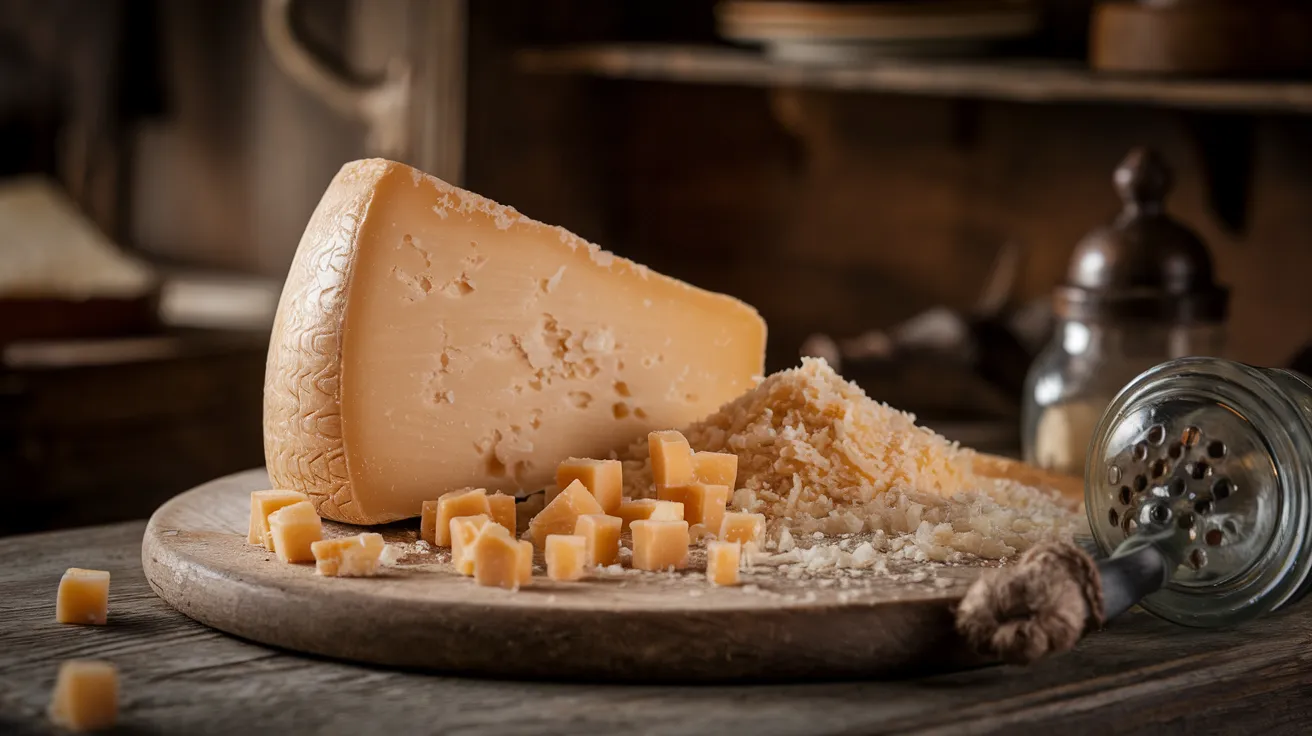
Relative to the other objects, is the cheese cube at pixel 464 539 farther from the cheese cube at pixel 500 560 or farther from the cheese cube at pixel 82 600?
the cheese cube at pixel 82 600

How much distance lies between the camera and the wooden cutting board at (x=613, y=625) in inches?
35.5

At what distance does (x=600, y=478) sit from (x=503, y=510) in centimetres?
8

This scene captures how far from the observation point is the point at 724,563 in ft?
3.19

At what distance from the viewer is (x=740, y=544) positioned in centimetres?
105

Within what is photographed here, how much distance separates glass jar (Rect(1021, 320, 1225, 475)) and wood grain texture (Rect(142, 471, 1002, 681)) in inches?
22.1

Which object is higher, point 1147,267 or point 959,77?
point 959,77

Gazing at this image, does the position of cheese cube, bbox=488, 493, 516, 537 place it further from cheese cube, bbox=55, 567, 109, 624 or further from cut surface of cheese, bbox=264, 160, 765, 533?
cheese cube, bbox=55, 567, 109, 624

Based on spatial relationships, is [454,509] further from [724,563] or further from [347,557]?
[724,563]

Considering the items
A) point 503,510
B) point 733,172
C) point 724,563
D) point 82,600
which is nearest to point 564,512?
point 503,510

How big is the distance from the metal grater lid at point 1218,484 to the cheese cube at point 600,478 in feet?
1.16

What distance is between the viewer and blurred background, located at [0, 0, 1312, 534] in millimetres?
1754

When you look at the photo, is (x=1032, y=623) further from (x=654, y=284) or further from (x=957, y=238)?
(x=957, y=238)

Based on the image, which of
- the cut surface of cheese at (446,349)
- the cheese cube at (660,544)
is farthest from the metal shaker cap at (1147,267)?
the cheese cube at (660,544)

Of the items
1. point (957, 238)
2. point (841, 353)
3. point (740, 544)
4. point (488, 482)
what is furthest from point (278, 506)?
point (957, 238)
